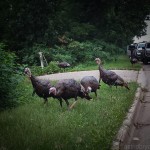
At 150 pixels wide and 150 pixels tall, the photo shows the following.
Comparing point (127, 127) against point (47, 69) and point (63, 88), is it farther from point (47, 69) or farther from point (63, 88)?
point (47, 69)

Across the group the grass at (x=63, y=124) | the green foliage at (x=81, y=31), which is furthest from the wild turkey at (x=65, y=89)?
the green foliage at (x=81, y=31)

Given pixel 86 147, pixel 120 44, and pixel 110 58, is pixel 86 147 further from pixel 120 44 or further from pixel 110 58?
pixel 120 44

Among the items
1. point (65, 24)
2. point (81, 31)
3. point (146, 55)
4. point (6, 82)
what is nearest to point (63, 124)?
point (6, 82)

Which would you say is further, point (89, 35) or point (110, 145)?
point (89, 35)

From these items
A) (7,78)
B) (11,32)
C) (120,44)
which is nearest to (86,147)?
(7,78)

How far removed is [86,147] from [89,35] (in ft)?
79.3

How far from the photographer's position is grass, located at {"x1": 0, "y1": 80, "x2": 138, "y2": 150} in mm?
6621

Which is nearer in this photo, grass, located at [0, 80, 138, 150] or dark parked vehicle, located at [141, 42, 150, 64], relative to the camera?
grass, located at [0, 80, 138, 150]

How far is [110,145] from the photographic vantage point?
6.68 m

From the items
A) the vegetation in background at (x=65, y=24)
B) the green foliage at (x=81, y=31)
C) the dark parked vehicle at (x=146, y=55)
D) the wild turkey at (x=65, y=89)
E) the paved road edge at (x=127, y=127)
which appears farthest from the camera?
the dark parked vehicle at (x=146, y=55)

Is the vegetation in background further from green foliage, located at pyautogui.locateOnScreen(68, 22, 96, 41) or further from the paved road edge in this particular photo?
the paved road edge

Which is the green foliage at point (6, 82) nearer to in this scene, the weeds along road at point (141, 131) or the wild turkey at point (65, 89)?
the wild turkey at point (65, 89)

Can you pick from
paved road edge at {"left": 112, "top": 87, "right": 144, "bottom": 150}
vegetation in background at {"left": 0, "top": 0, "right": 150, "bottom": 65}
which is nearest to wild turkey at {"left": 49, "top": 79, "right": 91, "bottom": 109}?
paved road edge at {"left": 112, "top": 87, "right": 144, "bottom": 150}

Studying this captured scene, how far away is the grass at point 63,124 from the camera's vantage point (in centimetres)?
662
